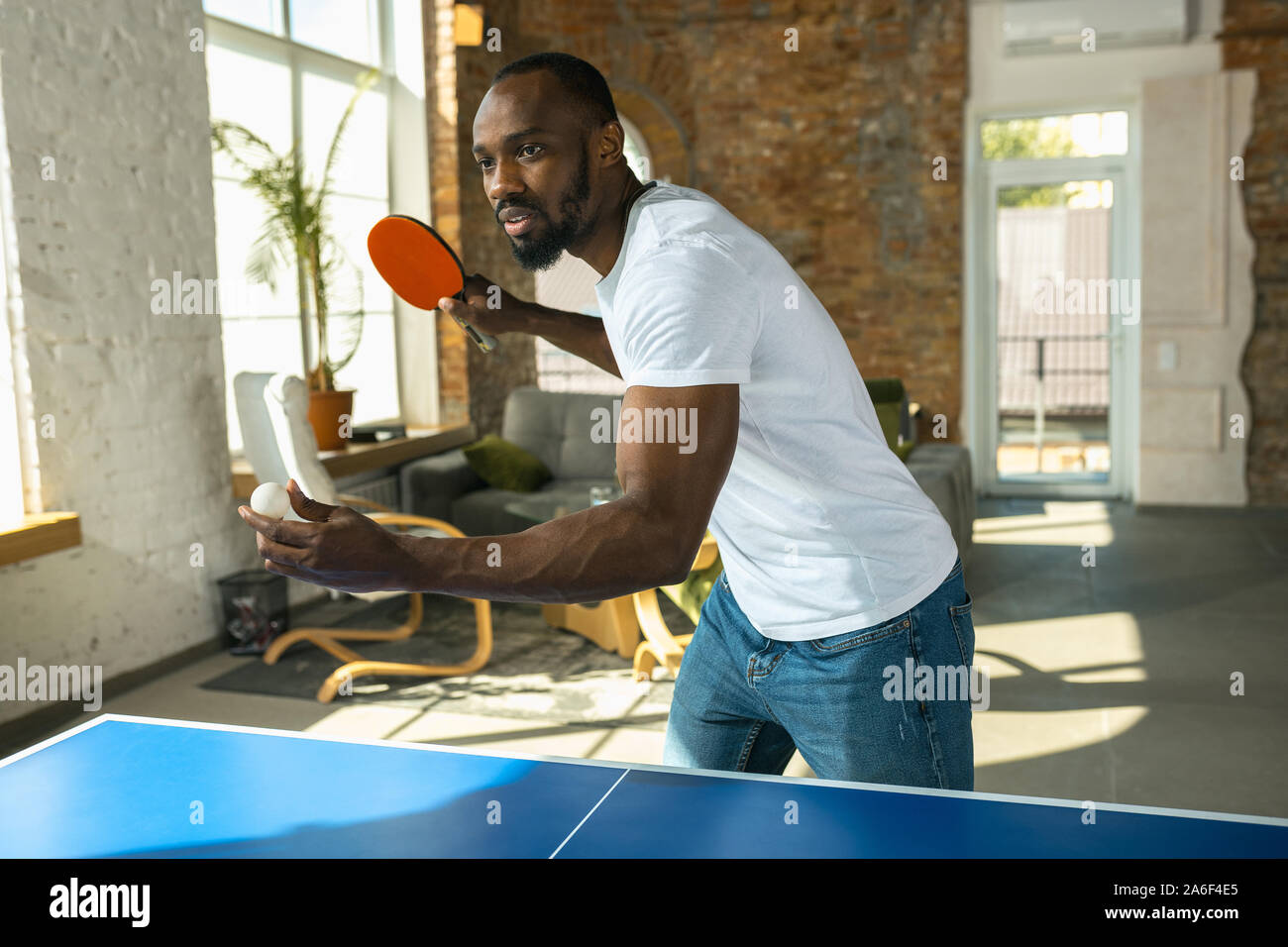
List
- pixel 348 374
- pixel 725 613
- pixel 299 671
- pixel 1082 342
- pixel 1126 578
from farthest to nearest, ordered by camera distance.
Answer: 1. pixel 1082 342
2. pixel 348 374
3. pixel 1126 578
4. pixel 299 671
5. pixel 725 613

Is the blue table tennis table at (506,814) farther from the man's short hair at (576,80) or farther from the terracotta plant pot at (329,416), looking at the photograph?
the terracotta plant pot at (329,416)

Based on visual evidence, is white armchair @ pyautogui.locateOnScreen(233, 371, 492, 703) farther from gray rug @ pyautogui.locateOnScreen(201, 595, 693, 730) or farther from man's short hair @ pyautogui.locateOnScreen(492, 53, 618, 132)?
man's short hair @ pyautogui.locateOnScreen(492, 53, 618, 132)

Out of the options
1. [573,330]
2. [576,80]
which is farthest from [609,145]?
[573,330]

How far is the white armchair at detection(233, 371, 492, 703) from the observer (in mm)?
4137

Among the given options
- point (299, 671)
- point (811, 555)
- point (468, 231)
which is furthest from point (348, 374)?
point (811, 555)

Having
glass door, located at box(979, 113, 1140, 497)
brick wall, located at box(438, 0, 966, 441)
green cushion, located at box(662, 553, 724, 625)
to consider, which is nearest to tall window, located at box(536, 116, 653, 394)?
brick wall, located at box(438, 0, 966, 441)

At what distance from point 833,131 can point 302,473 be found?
5042mm

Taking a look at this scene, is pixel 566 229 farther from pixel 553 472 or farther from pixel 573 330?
pixel 553 472

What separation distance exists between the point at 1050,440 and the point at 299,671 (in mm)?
5686

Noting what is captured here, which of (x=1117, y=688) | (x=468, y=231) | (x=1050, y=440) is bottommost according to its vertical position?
(x=1117, y=688)

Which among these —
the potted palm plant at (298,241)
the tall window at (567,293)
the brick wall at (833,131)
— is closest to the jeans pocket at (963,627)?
the potted palm plant at (298,241)
